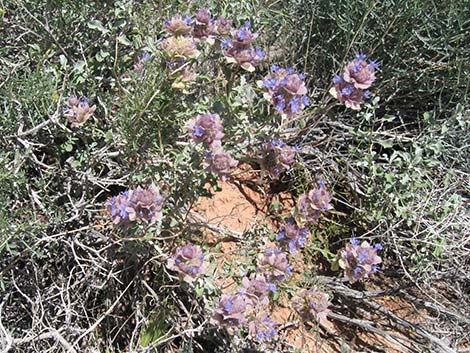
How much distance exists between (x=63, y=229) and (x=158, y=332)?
1.79ft

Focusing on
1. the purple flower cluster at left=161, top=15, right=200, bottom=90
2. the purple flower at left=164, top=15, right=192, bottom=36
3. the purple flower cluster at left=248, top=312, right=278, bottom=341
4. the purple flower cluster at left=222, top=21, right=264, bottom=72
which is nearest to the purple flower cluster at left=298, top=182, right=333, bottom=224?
the purple flower cluster at left=248, top=312, right=278, bottom=341

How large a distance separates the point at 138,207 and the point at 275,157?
0.65 m

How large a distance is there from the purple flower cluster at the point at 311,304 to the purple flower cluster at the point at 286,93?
700mm

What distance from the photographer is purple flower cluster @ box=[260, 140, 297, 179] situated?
247 cm

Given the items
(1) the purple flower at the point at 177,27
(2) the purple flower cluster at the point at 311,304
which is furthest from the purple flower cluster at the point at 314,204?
(1) the purple flower at the point at 177,27

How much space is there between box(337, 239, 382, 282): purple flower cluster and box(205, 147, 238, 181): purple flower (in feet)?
2.08

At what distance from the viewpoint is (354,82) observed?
224 centimetres

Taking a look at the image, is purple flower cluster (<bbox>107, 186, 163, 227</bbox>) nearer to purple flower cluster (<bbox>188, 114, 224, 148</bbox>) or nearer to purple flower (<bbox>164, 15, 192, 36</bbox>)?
purple flower cluster (<bbox>188, 114, 224, 148</bbox>)

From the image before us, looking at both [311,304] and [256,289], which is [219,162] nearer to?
[256,289]

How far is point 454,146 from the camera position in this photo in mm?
3018

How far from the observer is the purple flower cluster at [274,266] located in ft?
7.52

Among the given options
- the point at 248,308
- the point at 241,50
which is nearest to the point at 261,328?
the point at 248,308

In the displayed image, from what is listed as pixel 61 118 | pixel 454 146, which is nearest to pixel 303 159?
pixel 454 146

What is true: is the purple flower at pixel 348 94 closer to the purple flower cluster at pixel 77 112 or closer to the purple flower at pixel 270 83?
the purple flower at pixel 270 83
